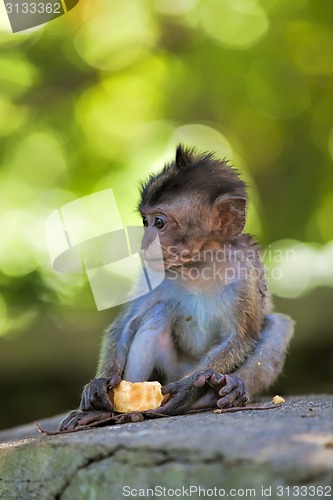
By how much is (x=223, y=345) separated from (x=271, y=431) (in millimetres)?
1659

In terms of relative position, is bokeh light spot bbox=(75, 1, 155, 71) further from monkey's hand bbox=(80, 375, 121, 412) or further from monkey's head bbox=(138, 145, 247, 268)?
monkey's hand bbox=(80, 375, 121, 412)

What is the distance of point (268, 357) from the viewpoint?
498 cm

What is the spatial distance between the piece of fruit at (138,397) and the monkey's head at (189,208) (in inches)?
36.1

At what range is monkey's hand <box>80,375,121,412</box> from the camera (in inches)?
173

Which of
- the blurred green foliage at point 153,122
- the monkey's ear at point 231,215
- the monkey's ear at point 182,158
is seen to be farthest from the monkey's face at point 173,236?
the blurred green foliage at point 153,122

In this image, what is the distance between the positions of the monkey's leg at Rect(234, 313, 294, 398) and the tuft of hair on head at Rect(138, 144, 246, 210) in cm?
89

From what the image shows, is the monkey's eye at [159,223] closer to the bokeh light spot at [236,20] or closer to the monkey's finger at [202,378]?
the monkey's finger at [202,378]

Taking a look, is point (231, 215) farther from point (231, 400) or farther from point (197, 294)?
point (231, 400)

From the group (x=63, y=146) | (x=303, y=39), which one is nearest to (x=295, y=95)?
(x=303, y=39)

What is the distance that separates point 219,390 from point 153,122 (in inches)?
179

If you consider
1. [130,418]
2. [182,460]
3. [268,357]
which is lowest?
[268,357]

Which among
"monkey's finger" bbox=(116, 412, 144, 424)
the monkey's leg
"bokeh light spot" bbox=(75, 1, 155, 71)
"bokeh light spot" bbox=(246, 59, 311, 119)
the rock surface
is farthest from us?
"bokeh light spot" bbox=(246, 59, 311, 119)

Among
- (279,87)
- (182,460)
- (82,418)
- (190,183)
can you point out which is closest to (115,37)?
(279,87)

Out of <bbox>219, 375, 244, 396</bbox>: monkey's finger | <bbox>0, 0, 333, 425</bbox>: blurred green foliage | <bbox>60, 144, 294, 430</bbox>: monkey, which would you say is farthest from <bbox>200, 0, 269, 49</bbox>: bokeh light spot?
<bbox>219, 375, 244, 396</bbox>: monkey's finger
